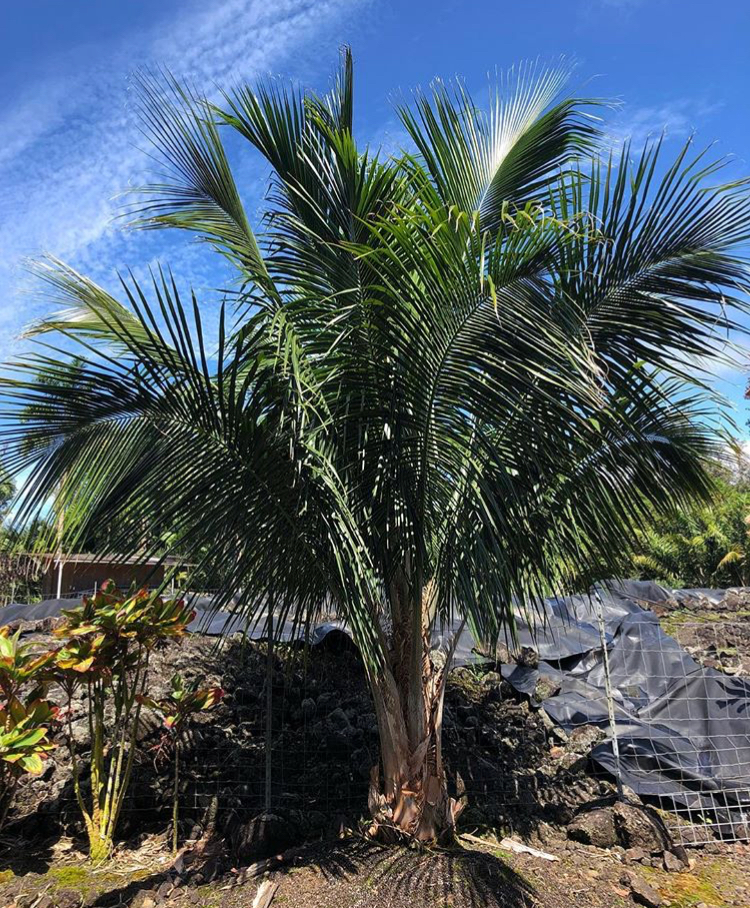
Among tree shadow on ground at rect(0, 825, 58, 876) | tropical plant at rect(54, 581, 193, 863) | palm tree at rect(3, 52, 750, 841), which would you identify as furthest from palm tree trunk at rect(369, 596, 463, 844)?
tree shadow on ground at rect(0, 825, 58, 876)

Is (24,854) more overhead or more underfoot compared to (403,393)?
more underfoot

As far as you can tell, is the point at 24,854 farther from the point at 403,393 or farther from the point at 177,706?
the point at 403,393

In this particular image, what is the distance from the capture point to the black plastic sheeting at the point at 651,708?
5469 mm

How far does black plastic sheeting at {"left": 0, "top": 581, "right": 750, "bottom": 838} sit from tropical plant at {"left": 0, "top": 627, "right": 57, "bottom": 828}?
1099 millimetres

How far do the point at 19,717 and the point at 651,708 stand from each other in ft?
17.7

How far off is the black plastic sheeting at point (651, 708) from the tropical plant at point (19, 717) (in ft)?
3.61

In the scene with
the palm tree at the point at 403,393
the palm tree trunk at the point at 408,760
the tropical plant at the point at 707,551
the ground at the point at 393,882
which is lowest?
the ground at the point at 393,882

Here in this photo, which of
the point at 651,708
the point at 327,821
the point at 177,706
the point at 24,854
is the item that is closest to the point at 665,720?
the point at 651,708

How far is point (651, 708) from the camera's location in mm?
6645

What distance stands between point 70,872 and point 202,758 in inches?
55.6

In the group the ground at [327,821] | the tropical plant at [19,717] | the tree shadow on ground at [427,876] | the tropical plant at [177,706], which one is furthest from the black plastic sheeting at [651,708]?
the tree shadow on ground at [427,876]

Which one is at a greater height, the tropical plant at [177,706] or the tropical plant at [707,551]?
the tropical plant at [707,551]

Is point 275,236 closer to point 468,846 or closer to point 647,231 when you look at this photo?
point 647,231

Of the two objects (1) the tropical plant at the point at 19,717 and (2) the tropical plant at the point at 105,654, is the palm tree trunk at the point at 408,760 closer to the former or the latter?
(2) the tropical plant at the point at 105,654
